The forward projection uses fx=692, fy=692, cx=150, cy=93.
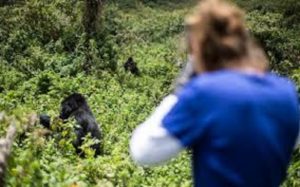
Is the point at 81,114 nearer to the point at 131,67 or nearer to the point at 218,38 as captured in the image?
the point at 218,38

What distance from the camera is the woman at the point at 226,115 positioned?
2.66 m

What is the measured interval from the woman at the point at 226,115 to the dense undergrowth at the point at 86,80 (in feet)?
7.01

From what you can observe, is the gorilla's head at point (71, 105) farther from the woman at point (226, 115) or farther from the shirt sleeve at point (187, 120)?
the shirt sleeve at point (187, 120)

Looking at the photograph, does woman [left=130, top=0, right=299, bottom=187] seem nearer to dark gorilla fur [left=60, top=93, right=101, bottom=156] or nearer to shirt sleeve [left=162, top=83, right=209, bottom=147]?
shirt sleeve [left=162, top=83, right=209, bottom=147]

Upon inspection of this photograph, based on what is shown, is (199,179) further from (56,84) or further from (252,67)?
(56,84)

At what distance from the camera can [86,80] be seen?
49.8ft

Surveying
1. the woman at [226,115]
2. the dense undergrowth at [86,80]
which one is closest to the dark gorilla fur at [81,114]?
the dense undergrowth at [86,80]

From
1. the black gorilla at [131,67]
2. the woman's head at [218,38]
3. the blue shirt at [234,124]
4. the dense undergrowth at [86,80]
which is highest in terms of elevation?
the woman's head at [218,38]

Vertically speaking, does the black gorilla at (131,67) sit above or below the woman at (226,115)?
below

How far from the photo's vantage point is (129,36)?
25.3 m

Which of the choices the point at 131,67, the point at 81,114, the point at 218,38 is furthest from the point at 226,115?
the point at 131,67

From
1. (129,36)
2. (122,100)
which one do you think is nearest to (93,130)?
(122,100)

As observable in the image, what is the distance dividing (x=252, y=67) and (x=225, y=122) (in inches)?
11.2

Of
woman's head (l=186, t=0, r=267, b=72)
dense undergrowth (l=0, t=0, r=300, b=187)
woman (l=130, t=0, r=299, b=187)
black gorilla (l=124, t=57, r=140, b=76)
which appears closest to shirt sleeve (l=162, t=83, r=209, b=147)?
woman (l=130, t=0, r=299, b=187)
